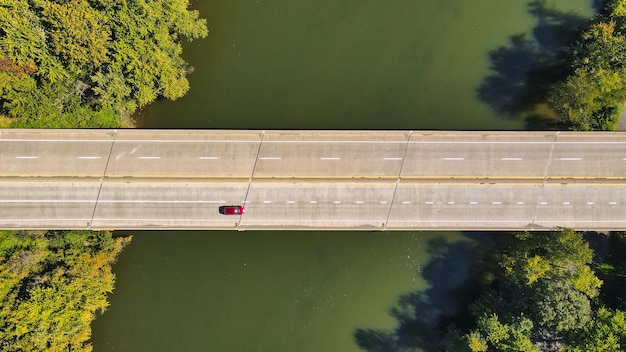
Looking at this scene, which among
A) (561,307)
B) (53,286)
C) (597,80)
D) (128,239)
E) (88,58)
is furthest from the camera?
(128,239)

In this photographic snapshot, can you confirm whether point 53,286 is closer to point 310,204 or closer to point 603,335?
point 310,204

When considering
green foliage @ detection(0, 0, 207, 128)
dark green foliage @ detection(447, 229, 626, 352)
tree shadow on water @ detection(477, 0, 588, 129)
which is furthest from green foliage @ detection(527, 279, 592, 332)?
green foliage @ detection(0, 0, 207, 128)

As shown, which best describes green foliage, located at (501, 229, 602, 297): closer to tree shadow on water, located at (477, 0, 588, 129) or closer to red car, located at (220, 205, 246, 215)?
tree shadow on water, located at (477, 0, 588, 129)

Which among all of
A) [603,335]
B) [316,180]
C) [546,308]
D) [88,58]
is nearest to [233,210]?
[316,180]

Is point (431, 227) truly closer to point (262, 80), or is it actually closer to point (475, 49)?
point (475, 49)

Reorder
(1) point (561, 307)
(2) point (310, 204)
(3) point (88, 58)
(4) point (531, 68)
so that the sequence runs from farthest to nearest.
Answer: (4) point (531, 68) → (2) point (310, 204) → (3) point (88, 58) → (1) point (561, 307)

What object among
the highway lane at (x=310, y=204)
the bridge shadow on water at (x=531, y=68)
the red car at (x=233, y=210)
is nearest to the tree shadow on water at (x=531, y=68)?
the bridge shadow on water at (x=531, y=68)

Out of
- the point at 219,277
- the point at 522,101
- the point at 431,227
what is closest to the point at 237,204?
the point at 219,277
